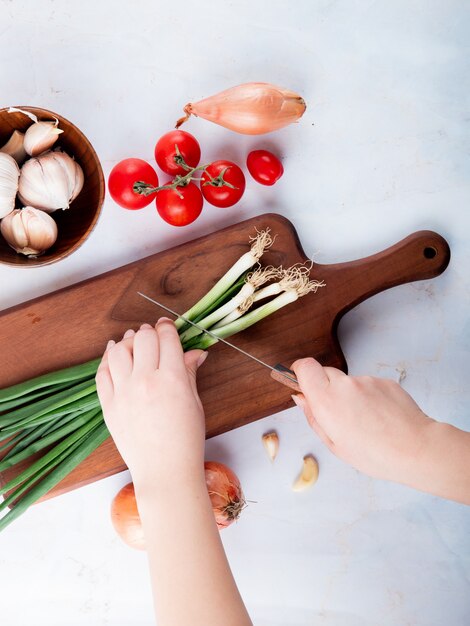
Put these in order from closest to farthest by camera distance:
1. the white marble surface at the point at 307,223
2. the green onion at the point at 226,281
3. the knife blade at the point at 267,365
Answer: the knife blade at the point at 267,365, the green onion at the point at 226,281, the white marble surface at the point at 307,223

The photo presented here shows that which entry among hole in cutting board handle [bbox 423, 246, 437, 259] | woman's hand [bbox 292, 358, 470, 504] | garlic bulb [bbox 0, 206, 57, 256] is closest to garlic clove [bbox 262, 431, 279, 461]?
woman's hand [bbox 292, 358, 470, 504]

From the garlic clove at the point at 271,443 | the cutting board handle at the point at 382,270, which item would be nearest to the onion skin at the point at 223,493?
the garlic clove at the point at 271,443

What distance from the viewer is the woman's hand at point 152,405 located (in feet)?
3.31

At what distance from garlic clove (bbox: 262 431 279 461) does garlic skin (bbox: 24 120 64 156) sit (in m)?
0.79

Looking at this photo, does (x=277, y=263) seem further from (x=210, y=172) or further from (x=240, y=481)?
(x=240, y=481)

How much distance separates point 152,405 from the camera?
1041 millimetres

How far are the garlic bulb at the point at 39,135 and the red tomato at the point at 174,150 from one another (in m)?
0.22

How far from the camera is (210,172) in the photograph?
126cm

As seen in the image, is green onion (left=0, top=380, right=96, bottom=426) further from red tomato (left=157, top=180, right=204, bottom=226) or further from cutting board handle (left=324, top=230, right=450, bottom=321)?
cutting board handle (left=324, top=230, right=450, bottom=321)

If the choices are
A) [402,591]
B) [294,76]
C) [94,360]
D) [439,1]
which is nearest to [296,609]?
[402,591]

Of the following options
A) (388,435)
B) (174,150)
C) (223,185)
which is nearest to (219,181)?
(223,185)

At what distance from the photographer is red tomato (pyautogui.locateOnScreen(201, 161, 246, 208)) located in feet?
4.12

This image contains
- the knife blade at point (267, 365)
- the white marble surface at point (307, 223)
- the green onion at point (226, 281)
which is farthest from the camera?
the white marble surface at point (307, 223)

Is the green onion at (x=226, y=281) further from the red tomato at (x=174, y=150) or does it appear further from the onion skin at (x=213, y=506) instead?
the onion skin at (x=213, y=506)
